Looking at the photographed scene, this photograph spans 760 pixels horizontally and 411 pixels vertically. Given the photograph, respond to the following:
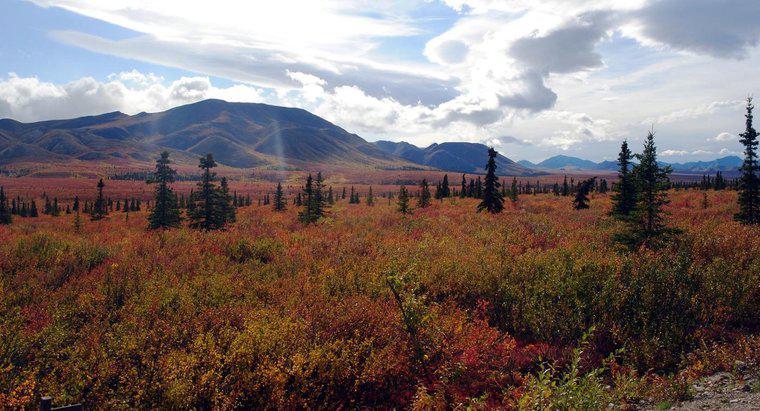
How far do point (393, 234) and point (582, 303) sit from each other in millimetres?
10281

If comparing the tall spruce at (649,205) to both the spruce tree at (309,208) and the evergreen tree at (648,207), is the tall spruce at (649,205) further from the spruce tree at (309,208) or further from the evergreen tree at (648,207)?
the spruce tree at (309,208)

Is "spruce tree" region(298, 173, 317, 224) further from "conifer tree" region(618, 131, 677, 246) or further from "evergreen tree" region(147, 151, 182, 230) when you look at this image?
"conifer tree" region(618, 131, 677, 246)

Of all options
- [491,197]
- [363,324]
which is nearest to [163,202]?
[491,197]

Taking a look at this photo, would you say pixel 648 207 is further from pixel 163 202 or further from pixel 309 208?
pixel 163 202

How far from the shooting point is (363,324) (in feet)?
28.8

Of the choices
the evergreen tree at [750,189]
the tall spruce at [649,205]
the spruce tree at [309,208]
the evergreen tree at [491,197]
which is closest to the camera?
the tall spruce at [649,205]

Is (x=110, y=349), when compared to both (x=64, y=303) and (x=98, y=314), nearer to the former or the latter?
(x=98, y=314)

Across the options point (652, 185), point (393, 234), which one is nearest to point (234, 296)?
point (393, 234)

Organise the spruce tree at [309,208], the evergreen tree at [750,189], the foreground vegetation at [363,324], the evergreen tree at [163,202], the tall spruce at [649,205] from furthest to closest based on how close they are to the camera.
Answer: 1. the spruce tree at [309,208]
2. the evergreen tree at [163,202]
3. the evergreen tree at [750,189]
4. the tall spruce at [649,205]
5. the foreground vegetation at [363,324]

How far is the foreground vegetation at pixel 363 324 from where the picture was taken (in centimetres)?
667

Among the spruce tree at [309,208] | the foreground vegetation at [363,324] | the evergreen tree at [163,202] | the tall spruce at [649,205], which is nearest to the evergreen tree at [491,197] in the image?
the spruce tree at [309,208]


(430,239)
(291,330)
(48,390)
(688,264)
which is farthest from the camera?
(430,239)

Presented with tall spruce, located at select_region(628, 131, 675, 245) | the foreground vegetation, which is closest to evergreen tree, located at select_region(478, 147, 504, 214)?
tall spruce, located at select_region(628, 131, 675, 245)

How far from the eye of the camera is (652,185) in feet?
46.9
